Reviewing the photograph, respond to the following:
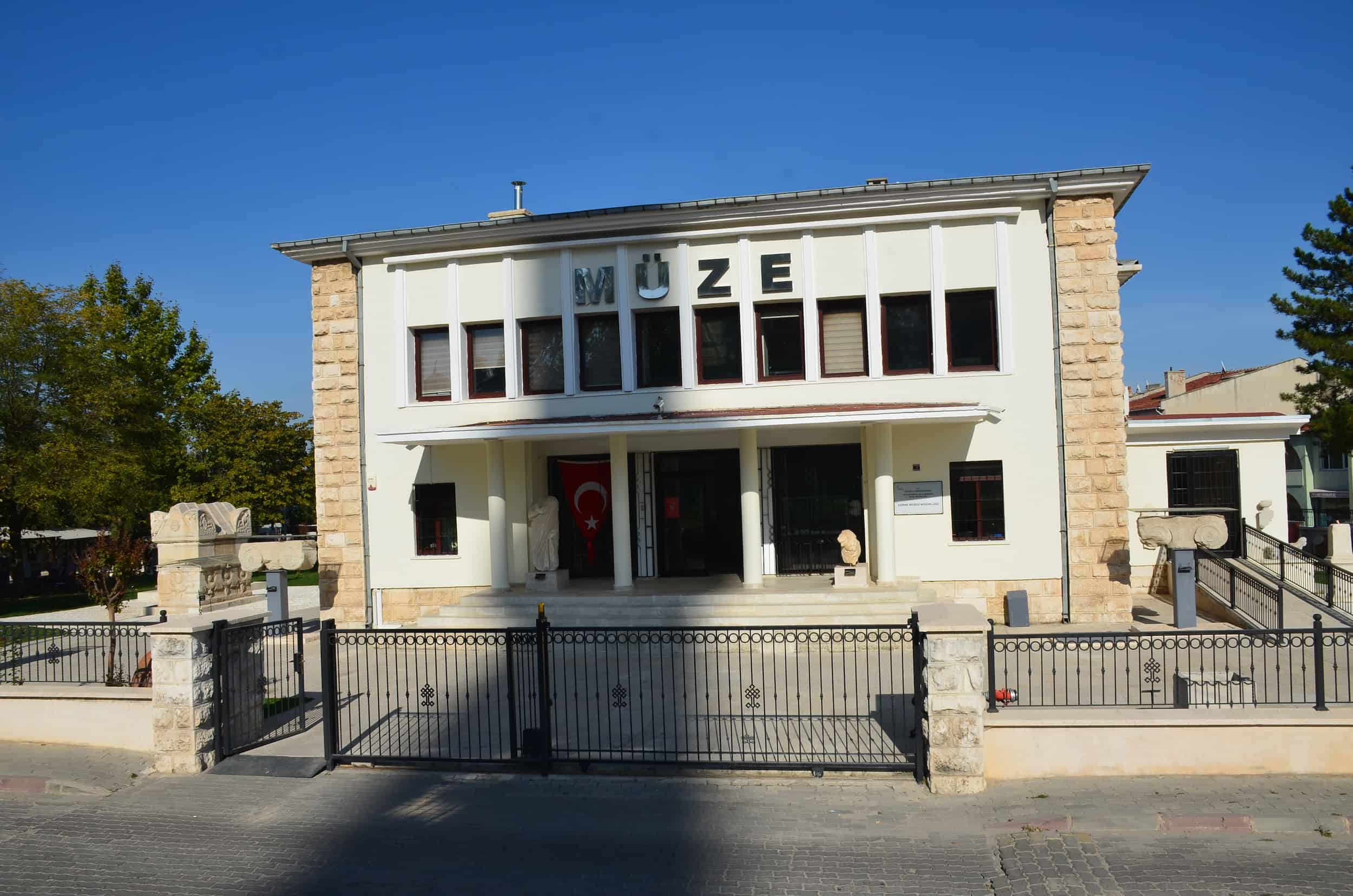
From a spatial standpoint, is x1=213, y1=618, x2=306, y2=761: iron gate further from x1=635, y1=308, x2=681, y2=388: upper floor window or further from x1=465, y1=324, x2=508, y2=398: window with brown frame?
x1=635, y1=308, x2=681, y2=388: upper floor window

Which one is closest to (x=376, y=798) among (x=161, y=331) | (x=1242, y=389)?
(x=161, y=331)

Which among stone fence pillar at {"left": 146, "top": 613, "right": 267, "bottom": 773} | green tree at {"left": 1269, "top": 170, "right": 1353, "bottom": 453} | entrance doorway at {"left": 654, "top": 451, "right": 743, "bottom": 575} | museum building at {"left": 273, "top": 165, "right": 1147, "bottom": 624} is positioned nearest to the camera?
stone fence pillar at {"left": 146, "top": 613, "right": 267, "bottom": 773}

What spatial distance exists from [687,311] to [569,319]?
231 cm

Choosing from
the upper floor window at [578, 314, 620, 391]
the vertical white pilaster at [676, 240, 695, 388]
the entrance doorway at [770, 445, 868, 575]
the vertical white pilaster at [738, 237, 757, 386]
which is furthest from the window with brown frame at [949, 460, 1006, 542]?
the upper floor window at [578, 314, 620, 391]

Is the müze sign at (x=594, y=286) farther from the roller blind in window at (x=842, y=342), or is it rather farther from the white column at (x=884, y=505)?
the white column at (x=884, y=505)

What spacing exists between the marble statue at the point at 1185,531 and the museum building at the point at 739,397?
0.41 meters

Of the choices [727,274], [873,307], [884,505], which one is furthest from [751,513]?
[727,274]

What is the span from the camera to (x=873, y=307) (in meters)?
16.5

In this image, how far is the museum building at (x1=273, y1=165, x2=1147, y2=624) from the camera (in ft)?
52.5

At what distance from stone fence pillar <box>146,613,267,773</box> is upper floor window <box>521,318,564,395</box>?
382 inches

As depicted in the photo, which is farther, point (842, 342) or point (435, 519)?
point (435, 519)

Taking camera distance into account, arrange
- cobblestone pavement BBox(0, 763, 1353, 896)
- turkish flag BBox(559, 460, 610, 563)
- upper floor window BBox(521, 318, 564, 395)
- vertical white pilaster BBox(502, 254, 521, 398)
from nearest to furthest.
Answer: cobblestone pavement BBox(0, 763, 1353, 896) < vertical white pilaster BBox(502, 254, 521, 398) < upper floor window BBox(521, 318, 564, 395) < turkish flag BBox(559, 460, 610, 563)

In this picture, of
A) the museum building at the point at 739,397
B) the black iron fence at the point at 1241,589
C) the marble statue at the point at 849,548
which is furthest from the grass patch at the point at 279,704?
the black iron fence at the point at 1241,589

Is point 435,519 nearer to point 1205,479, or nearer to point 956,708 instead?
point 956,708
